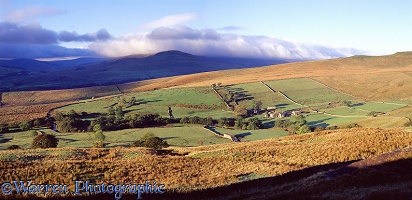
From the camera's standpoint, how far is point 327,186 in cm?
2047

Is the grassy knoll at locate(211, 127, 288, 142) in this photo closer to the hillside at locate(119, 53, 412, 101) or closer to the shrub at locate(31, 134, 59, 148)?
the shrub at locate(31, 134, 59, 148)

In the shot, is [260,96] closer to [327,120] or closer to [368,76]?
[327,120]

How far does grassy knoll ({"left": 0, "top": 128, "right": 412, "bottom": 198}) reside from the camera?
83.8ft

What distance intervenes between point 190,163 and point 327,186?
1374 centimetres

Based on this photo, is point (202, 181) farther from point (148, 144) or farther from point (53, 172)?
point (148, 144)

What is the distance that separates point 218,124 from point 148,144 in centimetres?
4000

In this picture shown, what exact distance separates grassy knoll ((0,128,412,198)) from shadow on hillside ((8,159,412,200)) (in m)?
1.56

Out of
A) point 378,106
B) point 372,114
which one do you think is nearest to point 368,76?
point 378,106

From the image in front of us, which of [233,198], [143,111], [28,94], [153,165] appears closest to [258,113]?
[143,111]

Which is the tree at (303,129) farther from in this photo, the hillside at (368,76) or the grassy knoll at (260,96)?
the hillside at (368,76)

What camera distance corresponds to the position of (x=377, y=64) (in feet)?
591

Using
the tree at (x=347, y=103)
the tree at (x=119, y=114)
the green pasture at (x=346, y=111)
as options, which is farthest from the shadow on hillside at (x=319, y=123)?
the tree at (x=119, y=114)

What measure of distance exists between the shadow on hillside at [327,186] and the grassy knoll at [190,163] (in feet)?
5.12

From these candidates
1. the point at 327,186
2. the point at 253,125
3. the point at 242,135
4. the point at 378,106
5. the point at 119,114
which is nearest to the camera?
the point at 327,186
